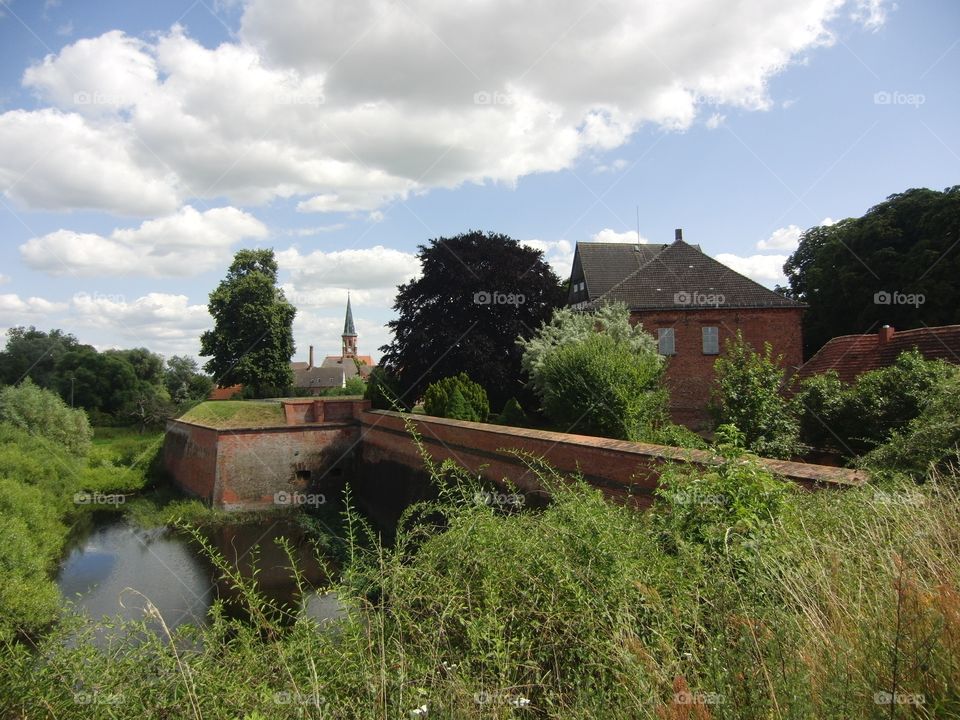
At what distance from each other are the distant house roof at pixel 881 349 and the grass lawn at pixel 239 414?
690 inches

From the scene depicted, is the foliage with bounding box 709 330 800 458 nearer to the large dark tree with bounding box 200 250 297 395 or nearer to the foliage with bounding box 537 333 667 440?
the foliage with bounding box 537 333 667 440

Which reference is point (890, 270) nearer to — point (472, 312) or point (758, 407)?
point (472, 312)

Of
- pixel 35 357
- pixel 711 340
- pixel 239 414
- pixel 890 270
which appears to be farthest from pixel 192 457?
pixel 35 357

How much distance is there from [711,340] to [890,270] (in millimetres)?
8807

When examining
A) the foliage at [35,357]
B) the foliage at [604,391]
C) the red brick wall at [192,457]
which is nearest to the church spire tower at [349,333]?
the foliage at [35,357]

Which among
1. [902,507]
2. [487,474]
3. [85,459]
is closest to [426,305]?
[487,474]

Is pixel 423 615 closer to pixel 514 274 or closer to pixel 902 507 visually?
pixel 902 507

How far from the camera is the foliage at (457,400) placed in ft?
57.2

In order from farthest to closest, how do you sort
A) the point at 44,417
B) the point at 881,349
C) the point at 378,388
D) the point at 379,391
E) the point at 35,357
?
the point at 35,357
the point at 44,417
the point at 379,391
the point at 378,388
the point at 881,349

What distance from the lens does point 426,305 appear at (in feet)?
73.4

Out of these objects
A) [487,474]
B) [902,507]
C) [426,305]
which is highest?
[426,305]

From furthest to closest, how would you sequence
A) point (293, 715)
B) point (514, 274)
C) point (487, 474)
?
point (514, 274) → point (487, 474) → point (293, 715)

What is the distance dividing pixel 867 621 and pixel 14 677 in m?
4.24

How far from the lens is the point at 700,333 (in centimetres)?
2348
